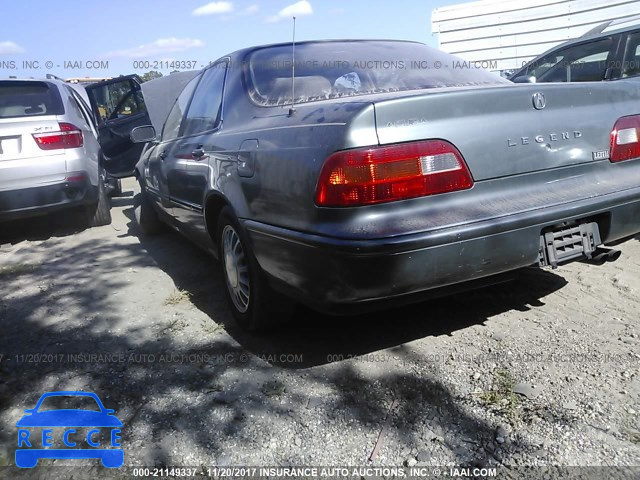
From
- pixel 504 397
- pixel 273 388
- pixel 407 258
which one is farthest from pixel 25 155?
pixel 504 397

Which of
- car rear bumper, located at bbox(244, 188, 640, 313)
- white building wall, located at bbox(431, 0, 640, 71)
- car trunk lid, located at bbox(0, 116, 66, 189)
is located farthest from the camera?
white building wall, located at bbox(431, 0, 640, 71)

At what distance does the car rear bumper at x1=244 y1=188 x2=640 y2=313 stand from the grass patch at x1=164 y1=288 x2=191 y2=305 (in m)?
1.40

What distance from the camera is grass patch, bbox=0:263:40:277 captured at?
4629mm

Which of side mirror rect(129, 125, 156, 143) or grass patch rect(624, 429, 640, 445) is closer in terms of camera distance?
grass patch rect(624, 429, 640, 445)

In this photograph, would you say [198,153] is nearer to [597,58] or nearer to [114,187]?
[114,187]

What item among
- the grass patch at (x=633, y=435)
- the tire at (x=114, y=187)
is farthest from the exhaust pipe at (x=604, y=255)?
the tire at (x=114, y=187)

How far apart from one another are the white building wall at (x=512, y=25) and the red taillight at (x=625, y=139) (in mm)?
8504

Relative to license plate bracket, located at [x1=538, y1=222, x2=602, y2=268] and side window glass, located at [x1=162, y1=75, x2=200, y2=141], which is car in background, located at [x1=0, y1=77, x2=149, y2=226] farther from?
license plate bracket, located at [x1=538, y1=222, x2=602, y2=268]

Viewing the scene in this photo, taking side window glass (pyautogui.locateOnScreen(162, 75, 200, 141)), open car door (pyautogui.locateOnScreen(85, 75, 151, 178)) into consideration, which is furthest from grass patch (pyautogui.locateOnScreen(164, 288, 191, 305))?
open car door (pyautogui.locateOnScreen(85, 75, 151, 178))

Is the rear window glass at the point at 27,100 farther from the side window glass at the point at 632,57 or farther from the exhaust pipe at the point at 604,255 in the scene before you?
the side window glass at the point at 632,57

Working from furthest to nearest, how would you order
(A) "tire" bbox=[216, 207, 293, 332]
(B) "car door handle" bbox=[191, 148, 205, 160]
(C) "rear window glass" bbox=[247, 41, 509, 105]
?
(B) "car door handle" bbox=[191, 148, 205, 160]
(C) "rear window glass" bbox=[247, 41, 509, 105]
(A) "tire" bbox=[216, 207, 293, 332]

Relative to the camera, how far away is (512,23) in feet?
35.5

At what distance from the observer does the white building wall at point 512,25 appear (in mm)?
10188

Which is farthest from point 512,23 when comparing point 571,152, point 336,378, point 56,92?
point 336,378
